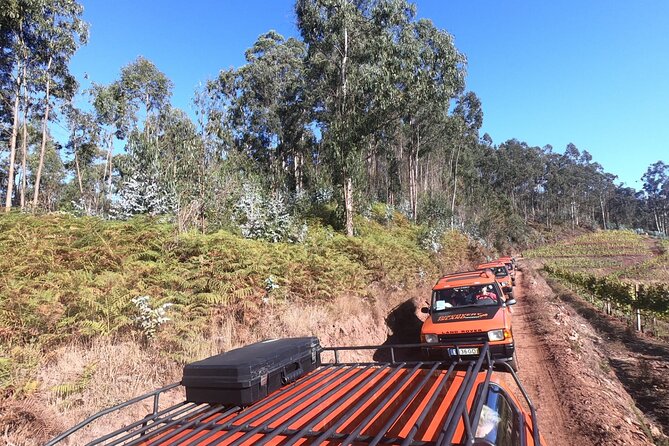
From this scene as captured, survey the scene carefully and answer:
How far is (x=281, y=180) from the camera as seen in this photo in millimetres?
21641

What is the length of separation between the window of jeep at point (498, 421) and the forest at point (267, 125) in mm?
8497

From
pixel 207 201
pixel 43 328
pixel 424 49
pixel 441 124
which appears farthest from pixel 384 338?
pixel 441 124

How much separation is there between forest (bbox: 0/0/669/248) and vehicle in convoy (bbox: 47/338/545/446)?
7453mm

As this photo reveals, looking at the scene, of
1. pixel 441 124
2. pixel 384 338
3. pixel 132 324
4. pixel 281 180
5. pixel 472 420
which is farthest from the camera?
pixel 441 124

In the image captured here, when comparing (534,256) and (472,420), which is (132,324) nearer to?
(472,420)

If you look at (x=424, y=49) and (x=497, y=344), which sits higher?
(x=424, y=49)

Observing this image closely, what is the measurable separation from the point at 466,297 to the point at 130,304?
6671 millimetres

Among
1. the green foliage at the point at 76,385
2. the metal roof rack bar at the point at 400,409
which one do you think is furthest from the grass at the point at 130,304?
the metal roof rack bar at the point at 400,409

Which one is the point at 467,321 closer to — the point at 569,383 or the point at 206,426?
the point at 569,383

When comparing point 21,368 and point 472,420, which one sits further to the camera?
point 21,368

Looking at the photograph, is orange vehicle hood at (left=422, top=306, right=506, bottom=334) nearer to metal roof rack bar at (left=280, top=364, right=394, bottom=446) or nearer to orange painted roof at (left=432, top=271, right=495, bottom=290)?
orange painted roof at (left=432, top=271, right=495, bottom=290)

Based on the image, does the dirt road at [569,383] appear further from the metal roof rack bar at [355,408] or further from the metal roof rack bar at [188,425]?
the metal roof rack bar at [188,425]

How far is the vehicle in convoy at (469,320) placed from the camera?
6.67 meters

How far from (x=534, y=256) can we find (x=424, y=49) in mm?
43761
